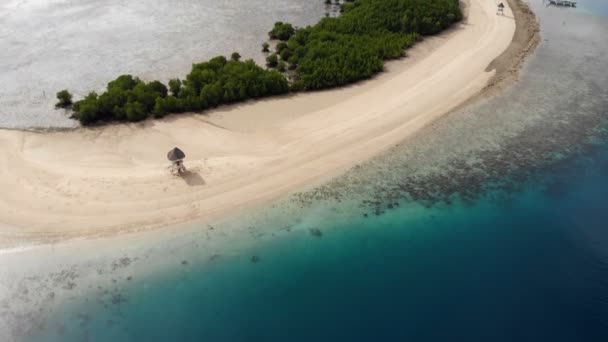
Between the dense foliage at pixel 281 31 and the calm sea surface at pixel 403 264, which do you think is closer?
the calm sea surface at pixel 403 264

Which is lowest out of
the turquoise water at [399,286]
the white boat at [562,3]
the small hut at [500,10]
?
the turquoise water at [399,286]

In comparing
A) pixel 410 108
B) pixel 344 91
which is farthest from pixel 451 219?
pixel 344 91

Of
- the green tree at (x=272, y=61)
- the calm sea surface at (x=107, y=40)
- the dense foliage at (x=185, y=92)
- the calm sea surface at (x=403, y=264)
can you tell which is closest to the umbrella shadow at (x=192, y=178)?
the calm sea surface at (x=403, y=264)

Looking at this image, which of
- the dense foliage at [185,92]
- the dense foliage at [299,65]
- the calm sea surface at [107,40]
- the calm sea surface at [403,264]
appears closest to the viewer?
the calm sea surface at [403,264]

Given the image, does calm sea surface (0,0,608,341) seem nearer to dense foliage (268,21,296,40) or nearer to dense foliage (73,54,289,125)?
dense foliage (73,54,289,125)

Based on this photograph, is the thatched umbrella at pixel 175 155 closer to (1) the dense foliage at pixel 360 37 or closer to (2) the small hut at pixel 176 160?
(2) the small hut at pixel 176 160

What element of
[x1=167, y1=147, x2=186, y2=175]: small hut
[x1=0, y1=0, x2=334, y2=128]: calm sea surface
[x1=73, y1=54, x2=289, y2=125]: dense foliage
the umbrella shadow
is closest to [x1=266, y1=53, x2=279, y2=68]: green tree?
[x1=0, y1=0, x2=334, y2=128]: calm sea surface
